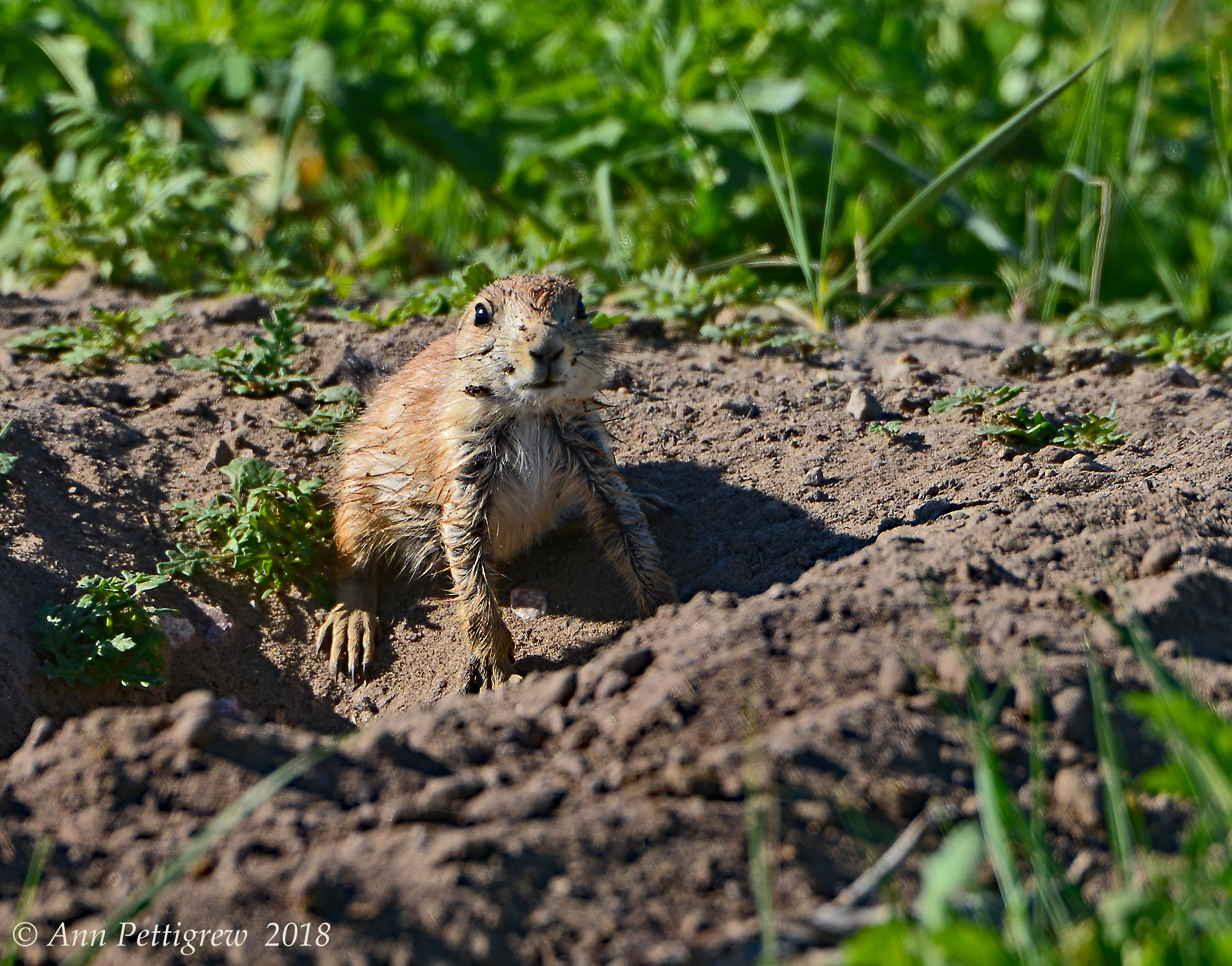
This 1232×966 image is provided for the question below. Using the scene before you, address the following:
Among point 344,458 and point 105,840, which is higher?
point 344,458

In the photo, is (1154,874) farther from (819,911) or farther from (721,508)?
(721,508)

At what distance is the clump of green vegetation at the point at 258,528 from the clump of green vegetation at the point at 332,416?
36 centimetres

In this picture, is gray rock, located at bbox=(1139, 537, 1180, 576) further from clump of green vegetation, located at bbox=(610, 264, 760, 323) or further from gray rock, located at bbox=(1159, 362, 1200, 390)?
clump of green vegetation, located at bbox=(610, 264, 760, 323)

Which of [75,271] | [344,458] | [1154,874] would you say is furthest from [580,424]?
[75,271]

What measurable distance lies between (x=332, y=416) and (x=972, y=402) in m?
2.46

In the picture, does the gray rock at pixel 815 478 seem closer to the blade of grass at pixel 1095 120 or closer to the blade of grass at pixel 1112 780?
the blade of grass at pixel 1112 780

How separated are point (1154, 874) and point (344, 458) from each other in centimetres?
328

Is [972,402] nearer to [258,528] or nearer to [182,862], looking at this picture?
[258,528]

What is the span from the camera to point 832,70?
7023 mm

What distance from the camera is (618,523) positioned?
404cm

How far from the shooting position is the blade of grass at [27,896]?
206cm

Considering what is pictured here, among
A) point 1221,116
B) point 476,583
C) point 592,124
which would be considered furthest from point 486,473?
point 1221,116

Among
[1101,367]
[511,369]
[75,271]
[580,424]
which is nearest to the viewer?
[511,369]

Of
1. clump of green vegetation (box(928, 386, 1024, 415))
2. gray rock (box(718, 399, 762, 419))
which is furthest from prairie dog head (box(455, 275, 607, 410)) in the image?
clump of green vegetation (box(928, 386, 1024, 415))
